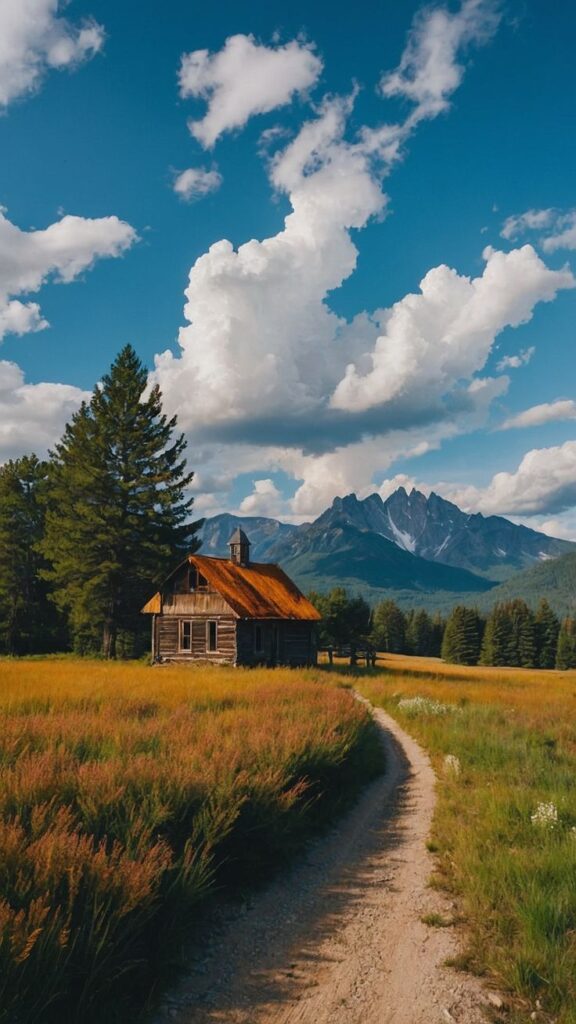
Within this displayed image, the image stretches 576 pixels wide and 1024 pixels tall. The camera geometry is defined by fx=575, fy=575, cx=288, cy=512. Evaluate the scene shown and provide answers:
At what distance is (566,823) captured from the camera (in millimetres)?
7801

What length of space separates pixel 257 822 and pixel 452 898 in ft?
7.53

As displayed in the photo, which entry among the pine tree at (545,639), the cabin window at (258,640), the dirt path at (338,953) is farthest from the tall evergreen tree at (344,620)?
the pine tree at (545,639)

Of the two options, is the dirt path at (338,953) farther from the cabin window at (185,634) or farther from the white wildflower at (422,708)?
the cabin window at (185,634)

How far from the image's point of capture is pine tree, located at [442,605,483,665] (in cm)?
9812

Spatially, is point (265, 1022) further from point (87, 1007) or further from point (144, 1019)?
point (87, 1007)

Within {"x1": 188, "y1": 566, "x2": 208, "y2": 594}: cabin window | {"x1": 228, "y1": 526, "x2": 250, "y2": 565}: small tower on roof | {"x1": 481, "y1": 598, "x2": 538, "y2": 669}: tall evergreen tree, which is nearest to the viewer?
{"x1": 188, "y1": 566, "x2": 208, "y2": 594}: cabin window

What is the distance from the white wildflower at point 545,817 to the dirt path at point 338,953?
1.51 meters

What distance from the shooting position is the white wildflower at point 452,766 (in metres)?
10.7

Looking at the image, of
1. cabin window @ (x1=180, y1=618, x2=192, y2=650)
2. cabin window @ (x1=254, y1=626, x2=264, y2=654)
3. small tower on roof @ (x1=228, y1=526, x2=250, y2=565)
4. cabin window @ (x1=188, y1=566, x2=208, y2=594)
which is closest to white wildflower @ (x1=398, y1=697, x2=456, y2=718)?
cabin window @ (x1=254, y1=626, x2=264, y2=654)

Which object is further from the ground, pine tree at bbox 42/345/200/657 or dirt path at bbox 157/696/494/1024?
pine tree at bbox 42/345/200/657

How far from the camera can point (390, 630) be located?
116188 mm

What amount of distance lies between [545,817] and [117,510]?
3066 cm

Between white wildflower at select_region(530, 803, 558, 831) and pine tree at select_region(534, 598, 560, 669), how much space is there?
100668mm

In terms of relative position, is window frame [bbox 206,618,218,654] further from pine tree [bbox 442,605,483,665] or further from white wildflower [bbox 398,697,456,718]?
pine tree [bbox 442,605,483,665]
